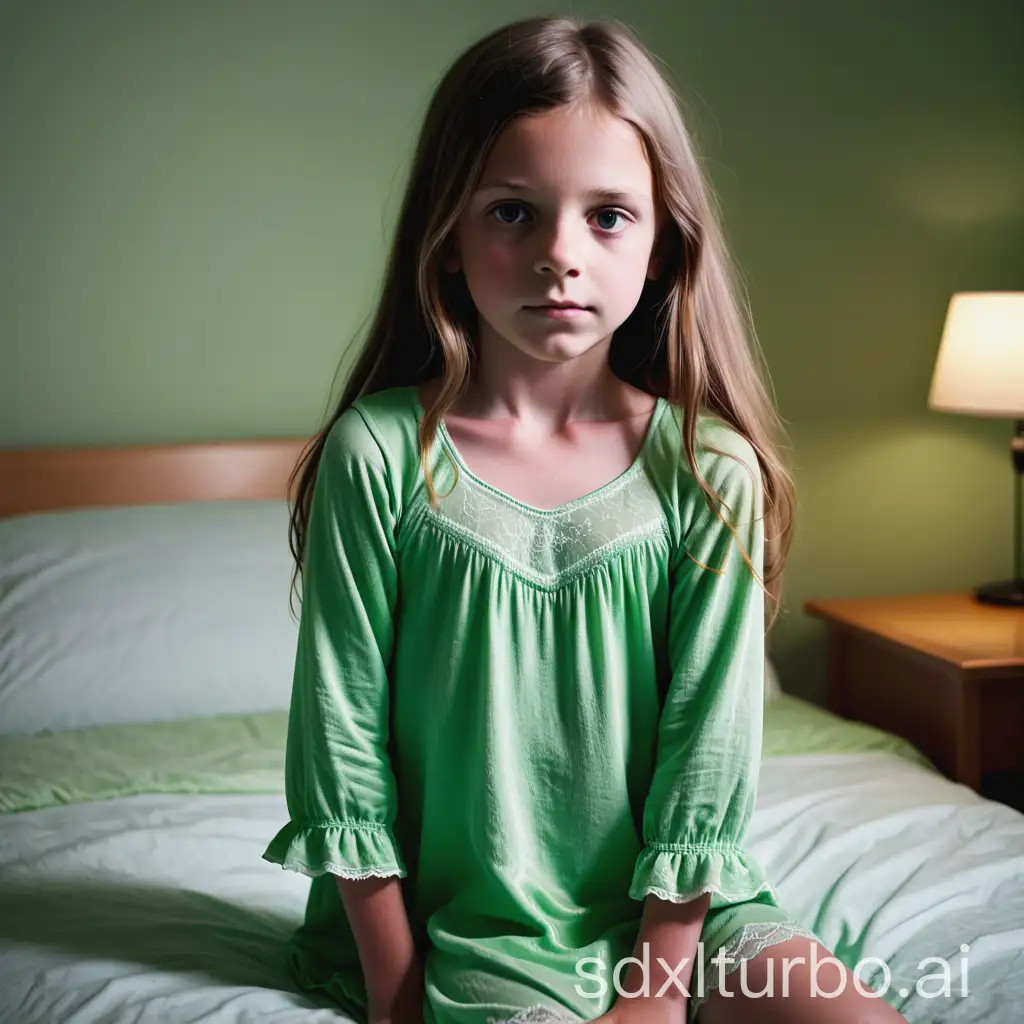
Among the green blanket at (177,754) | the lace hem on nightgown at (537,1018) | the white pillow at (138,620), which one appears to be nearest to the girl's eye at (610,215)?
the lace hem on nightgown at (537,1018)

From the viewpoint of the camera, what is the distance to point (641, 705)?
109 cm

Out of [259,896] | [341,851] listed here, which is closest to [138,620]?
[259,896]

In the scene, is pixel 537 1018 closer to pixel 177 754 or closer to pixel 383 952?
pixel 383 952

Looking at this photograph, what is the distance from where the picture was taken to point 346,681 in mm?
1064

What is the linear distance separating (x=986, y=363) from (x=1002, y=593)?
1.55 ft

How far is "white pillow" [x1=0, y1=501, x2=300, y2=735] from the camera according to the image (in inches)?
76.7

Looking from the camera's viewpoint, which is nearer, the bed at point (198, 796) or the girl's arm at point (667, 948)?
the girl's arm at point (667, 948)

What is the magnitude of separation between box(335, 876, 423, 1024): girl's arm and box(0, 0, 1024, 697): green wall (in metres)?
1.52

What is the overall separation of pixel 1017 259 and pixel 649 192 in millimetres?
2060

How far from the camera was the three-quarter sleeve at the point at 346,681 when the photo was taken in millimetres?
1042

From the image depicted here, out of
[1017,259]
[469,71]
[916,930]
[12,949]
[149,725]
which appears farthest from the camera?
[1017,259]

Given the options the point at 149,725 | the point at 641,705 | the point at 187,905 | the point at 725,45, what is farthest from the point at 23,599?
the point at 725,45

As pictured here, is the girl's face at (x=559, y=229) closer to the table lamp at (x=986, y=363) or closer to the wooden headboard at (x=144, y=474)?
Answer: the wooden headboard at (x=144, y=474)

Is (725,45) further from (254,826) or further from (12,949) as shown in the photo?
(12,949)
